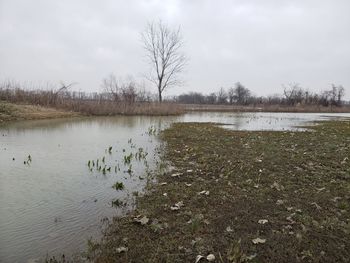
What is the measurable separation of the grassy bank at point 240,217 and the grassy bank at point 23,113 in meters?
17.5

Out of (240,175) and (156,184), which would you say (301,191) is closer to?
(240,175)

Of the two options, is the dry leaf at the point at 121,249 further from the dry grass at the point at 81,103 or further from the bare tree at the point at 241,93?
the bare tree at the point at 241,93

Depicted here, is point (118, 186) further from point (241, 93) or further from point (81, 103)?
point (241, 93)

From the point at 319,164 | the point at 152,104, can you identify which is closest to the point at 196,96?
the point at 152,104

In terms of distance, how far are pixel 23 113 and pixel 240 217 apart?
21614 millimetres

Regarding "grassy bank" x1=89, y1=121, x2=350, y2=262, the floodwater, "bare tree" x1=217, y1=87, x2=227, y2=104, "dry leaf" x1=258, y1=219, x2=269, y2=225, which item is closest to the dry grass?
the floodwater

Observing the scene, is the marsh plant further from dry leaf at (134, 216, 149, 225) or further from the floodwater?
dry leaf at (134, 216, 149, 225)

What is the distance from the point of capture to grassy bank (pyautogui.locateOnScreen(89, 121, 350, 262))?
304 cm

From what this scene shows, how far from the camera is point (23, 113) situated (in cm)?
2130

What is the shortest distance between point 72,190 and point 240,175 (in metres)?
3.44

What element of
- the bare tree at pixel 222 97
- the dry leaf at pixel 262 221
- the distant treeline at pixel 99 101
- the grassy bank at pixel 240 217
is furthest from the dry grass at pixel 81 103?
the bare tree at pixel 222 97

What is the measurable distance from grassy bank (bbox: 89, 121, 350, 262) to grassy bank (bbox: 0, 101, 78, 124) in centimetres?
1750

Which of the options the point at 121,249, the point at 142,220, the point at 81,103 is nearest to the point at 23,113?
the point at 81,103

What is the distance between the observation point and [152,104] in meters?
32.8
